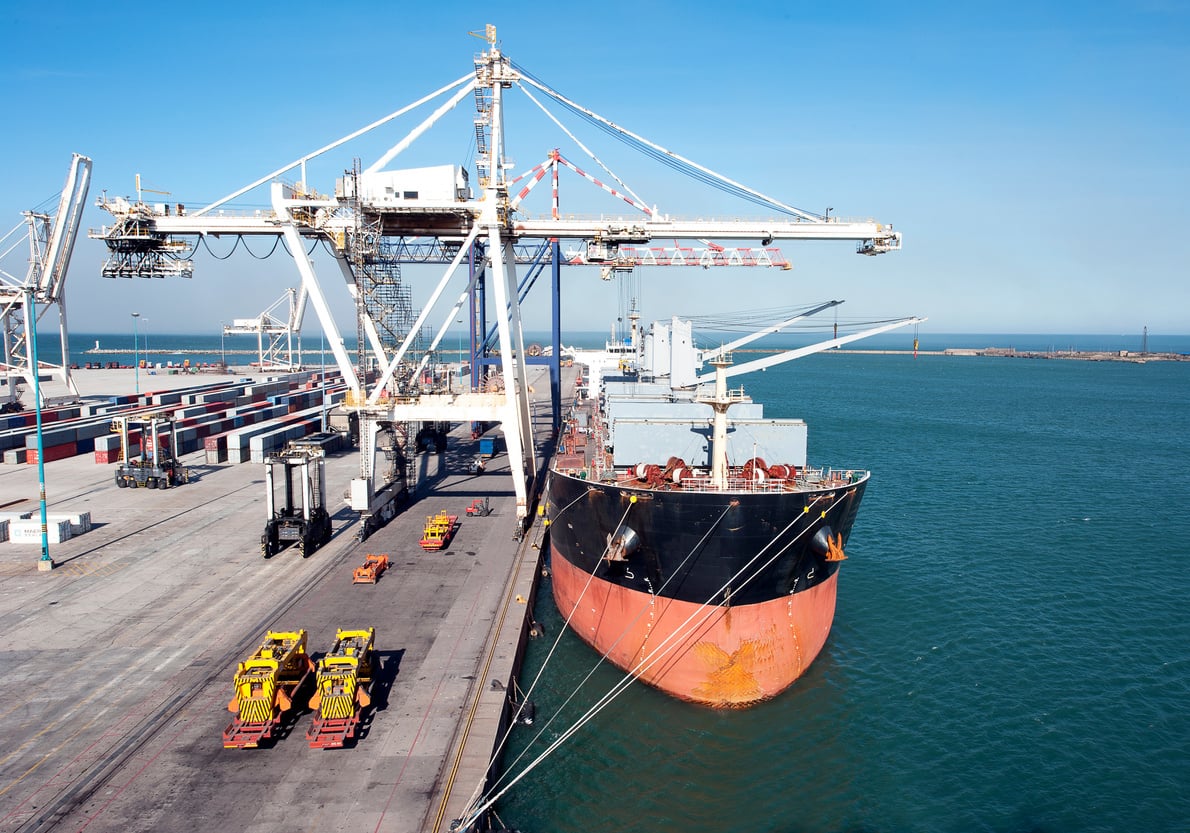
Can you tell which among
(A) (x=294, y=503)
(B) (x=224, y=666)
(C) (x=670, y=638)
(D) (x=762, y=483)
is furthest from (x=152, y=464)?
(D) (x=762, y=483)

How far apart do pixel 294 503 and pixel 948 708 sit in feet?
71.7

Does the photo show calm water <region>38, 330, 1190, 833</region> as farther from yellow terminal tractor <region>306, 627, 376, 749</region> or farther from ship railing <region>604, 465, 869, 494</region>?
ship railing <region>604, 465, 869, 494</region>

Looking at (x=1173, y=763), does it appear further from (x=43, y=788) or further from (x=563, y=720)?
(x=43, y=788)

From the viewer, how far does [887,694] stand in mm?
18312

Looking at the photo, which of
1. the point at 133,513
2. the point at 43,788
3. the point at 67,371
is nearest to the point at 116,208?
the point at 133,513

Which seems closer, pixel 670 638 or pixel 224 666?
pixel 224 666

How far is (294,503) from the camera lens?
25812mm

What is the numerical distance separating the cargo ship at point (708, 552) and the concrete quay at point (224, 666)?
3120mm

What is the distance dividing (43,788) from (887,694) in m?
18.1

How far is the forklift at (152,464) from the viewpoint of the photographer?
114 feet

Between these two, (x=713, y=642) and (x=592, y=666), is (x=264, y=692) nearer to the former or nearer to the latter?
(x=592, y=666)

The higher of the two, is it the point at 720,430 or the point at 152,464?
the point at 720,430

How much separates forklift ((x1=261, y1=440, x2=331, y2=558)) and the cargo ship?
984 centimetres

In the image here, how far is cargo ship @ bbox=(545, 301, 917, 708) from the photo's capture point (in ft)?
55.4
